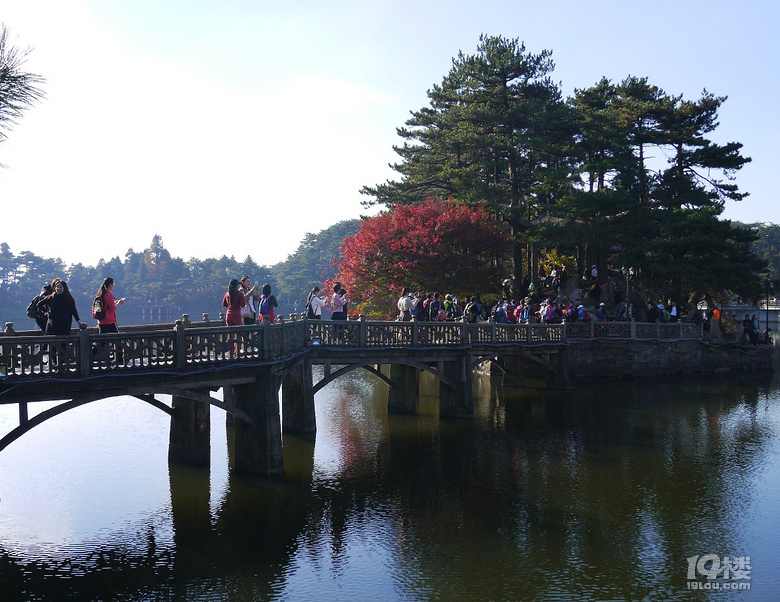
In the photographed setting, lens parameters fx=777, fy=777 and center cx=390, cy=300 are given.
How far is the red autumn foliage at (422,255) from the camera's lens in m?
44.4

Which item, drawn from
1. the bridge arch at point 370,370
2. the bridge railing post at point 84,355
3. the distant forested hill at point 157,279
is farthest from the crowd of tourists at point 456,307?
the distant forested hill at point 157,279

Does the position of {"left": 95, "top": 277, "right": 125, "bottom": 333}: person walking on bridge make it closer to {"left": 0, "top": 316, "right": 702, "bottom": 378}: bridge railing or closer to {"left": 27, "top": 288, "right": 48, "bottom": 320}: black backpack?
{"left": 0, "top": 316, "right": 702, "bottom": 378}: bridge railing

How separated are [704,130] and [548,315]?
21.5 metres

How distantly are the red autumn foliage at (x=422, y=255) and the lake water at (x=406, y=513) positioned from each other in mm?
15054

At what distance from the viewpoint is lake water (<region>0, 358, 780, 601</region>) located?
14531 millimetres

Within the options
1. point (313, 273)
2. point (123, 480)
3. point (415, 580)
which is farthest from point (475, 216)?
point (313, 273)

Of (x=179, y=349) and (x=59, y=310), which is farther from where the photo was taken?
(x=179, y=349)

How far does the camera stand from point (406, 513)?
18.8m

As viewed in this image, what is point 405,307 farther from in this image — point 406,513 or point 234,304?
point 406,513

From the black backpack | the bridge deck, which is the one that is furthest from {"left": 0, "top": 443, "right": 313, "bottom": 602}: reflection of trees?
the black backpack

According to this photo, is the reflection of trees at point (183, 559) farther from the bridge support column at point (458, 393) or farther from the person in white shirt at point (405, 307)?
the person in white shirt at point (405, 307)

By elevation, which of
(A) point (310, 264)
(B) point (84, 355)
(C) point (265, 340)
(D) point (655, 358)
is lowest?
(D) point (655, 358)

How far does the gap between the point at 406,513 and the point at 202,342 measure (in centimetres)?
639

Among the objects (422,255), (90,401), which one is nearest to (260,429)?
(90,401)
